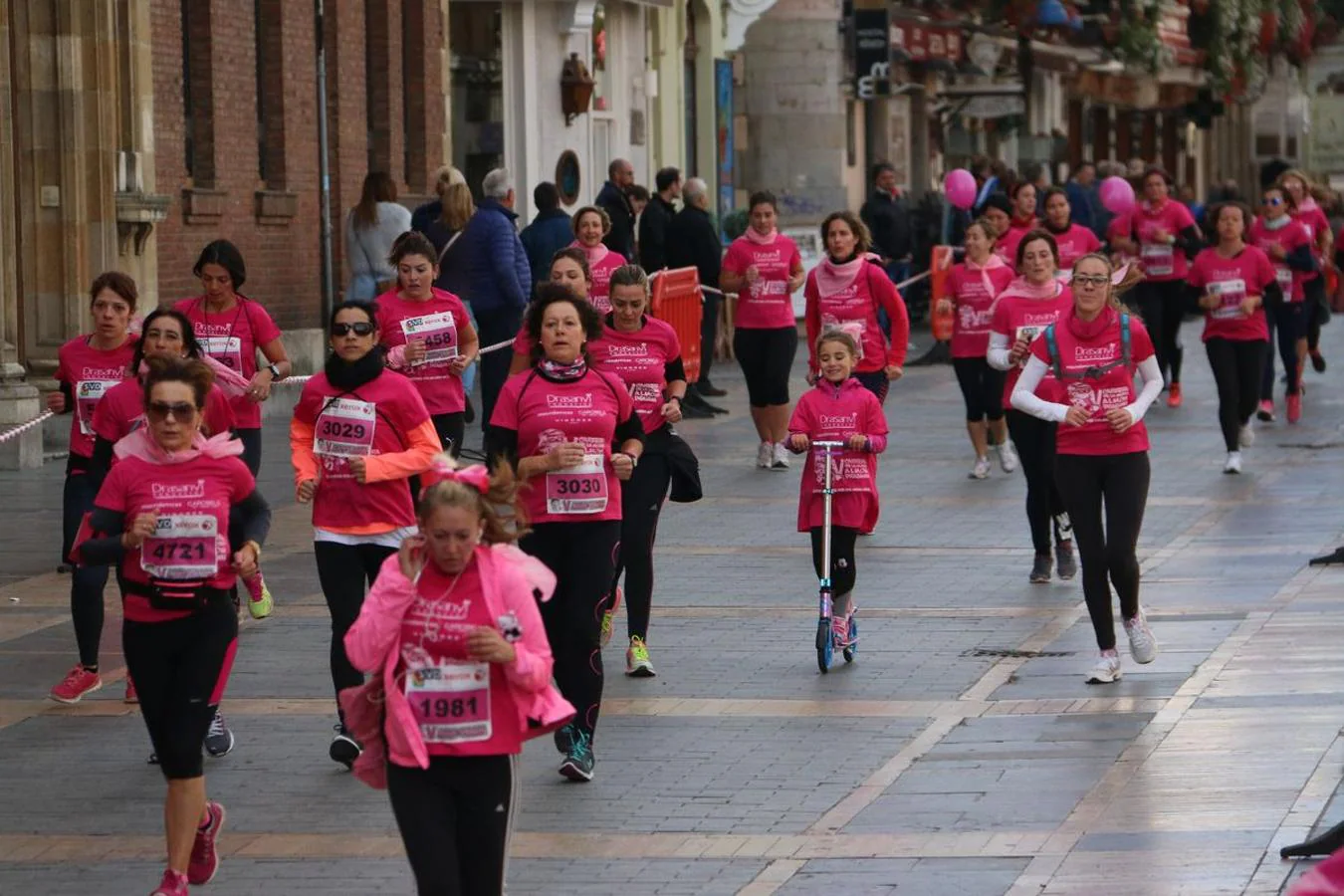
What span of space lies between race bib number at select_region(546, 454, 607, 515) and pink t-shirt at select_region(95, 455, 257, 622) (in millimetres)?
1606

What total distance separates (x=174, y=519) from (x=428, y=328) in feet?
15.9

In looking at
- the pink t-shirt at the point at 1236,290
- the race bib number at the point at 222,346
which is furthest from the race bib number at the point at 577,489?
the pink t-shirt at the point at 1236,290

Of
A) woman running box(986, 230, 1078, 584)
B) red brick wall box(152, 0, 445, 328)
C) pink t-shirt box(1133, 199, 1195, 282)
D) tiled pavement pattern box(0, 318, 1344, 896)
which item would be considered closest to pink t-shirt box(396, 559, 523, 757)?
tiled pavement pattern box(0, 318, 1344, 896)

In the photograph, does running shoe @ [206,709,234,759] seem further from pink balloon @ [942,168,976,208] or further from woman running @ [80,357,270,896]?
pink balloon @ [942,168,976,208]

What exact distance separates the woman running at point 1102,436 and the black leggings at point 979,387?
694cm

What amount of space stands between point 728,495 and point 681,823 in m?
9.25

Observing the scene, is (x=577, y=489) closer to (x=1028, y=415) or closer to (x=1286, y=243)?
(x=1028, y=415)

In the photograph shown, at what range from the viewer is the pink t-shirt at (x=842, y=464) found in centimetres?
1171

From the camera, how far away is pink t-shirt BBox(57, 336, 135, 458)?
11.5 m

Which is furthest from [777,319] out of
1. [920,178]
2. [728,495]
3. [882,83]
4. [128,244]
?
[920,178]

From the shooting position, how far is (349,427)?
9.52 m

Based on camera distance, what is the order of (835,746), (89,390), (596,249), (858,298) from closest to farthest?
1. (835,746)
2. (89,390)
3. (858,298)
4. (596,249)

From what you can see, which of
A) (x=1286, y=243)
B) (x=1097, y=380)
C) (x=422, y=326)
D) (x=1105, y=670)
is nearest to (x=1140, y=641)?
(x=1105, y=670)

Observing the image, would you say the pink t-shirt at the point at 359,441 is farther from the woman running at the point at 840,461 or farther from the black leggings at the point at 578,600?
the woman running at the point at 840,461
